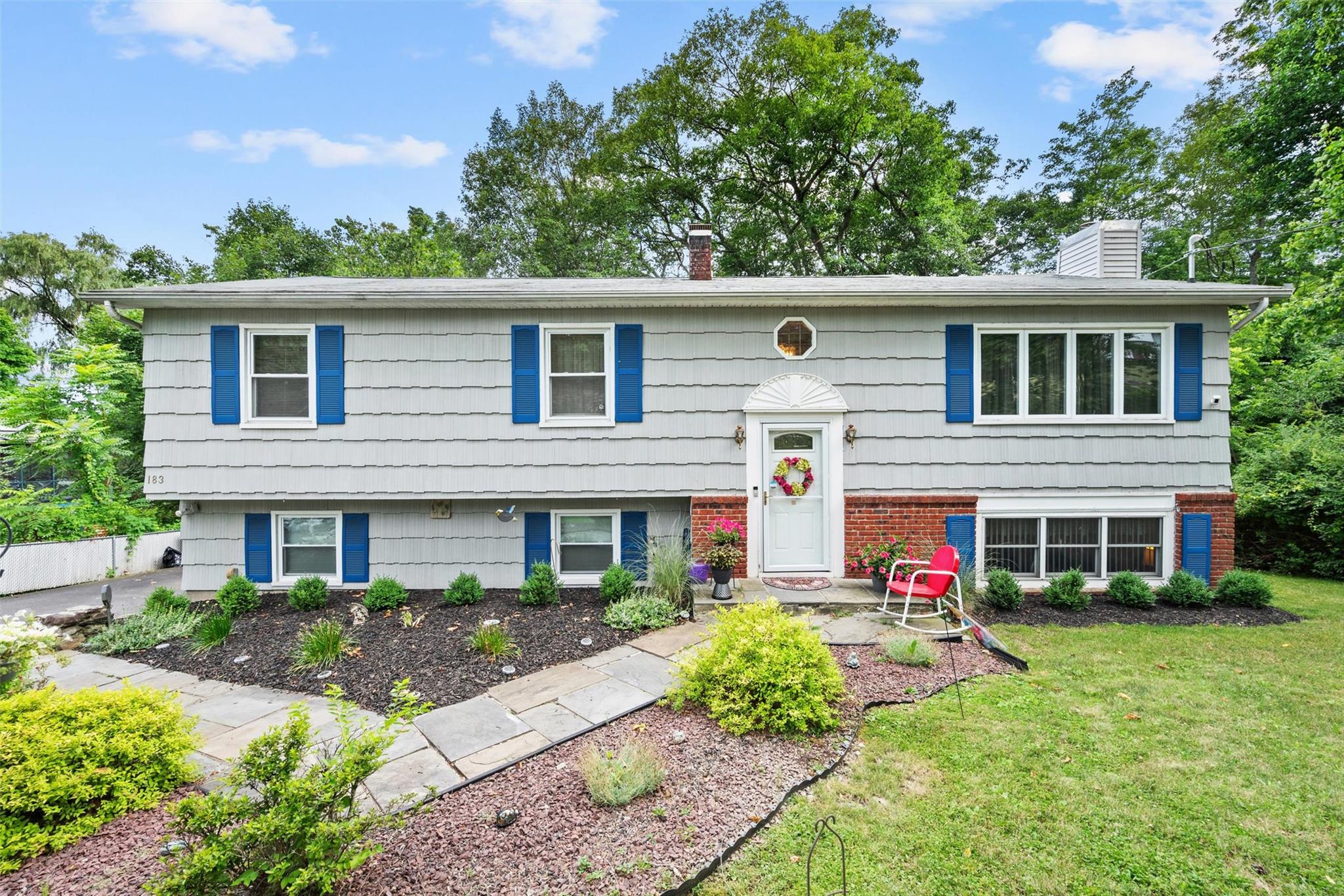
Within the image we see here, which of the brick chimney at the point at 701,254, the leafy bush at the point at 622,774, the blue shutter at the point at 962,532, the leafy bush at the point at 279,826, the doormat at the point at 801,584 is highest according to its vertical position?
the brick chimney at the point at 701,254

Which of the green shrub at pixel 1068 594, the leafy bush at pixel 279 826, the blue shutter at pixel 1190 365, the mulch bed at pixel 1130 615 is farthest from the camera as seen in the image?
the blue shutter at pixel 1190 365

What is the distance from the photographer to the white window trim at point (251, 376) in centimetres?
647

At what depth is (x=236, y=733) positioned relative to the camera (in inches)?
140

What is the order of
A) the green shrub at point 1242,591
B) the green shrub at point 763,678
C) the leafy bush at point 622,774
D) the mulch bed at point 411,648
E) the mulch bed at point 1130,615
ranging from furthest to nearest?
the green shrub at point 1242,591 → the mulch bed at point 1130,615 → the mulch bed at point 411,648 → the green shrub at point 763,678 → the leafy bush at point 622,774

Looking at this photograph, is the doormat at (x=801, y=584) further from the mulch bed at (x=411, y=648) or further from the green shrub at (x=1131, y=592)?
the green shrub at (x=1131, y=592)

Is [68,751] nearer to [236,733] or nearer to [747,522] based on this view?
[236,733]

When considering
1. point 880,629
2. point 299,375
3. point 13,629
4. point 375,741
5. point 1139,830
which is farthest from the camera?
point 299,375

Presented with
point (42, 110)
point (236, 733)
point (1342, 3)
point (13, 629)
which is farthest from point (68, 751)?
point (1342, 3)

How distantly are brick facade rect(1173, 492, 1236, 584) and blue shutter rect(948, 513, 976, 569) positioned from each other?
253cm

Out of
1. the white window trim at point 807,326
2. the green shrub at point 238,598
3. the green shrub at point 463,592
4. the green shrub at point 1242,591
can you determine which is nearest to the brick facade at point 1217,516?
the green shrub at point 1242,591

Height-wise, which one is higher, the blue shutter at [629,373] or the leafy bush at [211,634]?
the blue shutter at [629,373]

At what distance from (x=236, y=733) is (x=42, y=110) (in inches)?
592

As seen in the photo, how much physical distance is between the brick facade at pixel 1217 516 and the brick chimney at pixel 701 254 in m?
6.56

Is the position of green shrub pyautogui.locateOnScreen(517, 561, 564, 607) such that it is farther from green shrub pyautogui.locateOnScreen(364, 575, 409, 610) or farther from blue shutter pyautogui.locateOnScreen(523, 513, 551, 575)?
green shrub pyautogui.locateOnScreen(364, 575, 409, 610)
